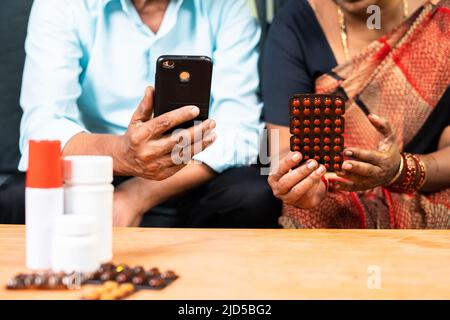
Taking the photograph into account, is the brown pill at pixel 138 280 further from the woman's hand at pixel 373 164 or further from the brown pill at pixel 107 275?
the woman's hand at pixel 373 164

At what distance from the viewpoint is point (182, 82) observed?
3.77ft

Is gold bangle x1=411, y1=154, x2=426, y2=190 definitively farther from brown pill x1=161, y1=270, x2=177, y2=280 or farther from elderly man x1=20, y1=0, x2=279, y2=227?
brown pill x1=161, y1=270, x2=177, y2=280

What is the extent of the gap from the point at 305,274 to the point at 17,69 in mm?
1234

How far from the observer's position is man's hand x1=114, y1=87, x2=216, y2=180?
119 cm

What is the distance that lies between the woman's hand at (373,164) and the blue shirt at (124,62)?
1.04 feet

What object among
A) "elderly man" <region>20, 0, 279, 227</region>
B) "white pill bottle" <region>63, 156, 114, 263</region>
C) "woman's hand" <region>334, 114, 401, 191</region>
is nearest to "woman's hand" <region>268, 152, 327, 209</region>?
"woman's hand" <region>334, 114, 401, 191</region>

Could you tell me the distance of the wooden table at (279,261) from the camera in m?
0.78

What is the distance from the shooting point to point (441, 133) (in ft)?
5.31

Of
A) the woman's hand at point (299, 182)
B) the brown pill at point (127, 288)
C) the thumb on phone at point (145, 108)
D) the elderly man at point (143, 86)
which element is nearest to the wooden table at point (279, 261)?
the brown pill at point (127, 288)

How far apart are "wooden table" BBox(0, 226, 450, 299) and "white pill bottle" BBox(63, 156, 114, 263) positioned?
9cm

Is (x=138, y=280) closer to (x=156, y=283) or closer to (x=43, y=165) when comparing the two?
(x=156, y=283)
